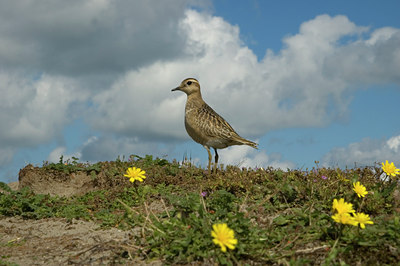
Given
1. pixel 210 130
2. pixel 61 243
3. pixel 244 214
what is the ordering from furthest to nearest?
1. pixel 210 130
2. pixel 61 243
3. pixel 244 214

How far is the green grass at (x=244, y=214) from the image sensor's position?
4.27 meters

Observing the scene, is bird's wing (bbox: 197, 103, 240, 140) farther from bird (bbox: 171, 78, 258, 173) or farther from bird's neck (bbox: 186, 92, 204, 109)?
bird's neck (bbox: 186, 92, 204, 109)

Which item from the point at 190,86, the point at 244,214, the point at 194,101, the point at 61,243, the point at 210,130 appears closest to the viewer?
the point at 244,214

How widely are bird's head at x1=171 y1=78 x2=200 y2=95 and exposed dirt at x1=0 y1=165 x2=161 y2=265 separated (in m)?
3.81

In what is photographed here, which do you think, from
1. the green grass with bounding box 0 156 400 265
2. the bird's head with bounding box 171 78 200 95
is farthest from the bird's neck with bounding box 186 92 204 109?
the green grass with bounding box 0 156 400 265

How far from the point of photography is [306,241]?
4.55 metres

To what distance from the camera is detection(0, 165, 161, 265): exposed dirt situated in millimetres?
4848

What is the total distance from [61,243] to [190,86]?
6.76 metres

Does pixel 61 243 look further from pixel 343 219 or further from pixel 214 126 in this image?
pixel 214 126

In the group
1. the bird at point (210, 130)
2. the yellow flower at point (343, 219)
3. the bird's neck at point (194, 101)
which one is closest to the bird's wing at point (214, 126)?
the bird at point (210, 130)

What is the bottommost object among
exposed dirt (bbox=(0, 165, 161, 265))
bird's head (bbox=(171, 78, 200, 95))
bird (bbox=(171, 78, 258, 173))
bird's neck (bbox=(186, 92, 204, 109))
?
exposed dirt (bbox=(0, 165, 161, 265))

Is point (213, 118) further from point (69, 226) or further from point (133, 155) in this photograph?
point (69, 226)

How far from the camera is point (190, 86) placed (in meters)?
11.8

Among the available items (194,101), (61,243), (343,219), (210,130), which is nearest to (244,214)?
(343,219)
